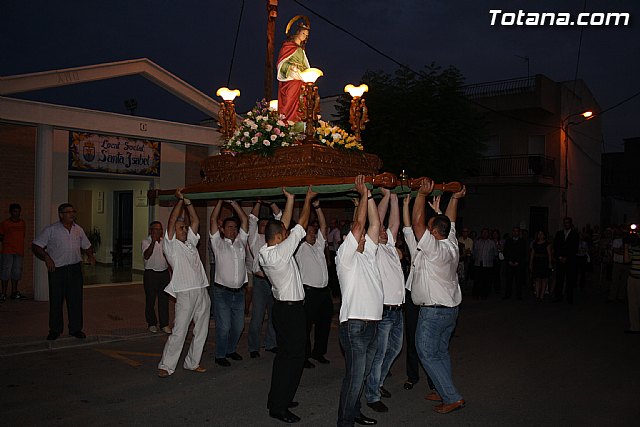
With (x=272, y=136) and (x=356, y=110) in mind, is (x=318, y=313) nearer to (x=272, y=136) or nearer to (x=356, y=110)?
(x=272, y=136)

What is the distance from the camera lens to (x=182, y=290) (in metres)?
7.01

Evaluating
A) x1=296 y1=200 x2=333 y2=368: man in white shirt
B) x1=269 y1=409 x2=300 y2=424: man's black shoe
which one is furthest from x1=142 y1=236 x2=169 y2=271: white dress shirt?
x1=269 y1=409 x2=300 y2=424: man's black shoe

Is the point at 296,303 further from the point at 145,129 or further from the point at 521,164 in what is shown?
the point at 521,164

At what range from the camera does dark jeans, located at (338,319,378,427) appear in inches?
203

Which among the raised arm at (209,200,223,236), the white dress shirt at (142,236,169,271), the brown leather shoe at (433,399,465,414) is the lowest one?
the brown leather shoe at (433,399,465,414)

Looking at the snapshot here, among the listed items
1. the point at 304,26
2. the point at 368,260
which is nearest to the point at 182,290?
the point at 368,260

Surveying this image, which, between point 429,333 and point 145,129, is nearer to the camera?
point 429,333

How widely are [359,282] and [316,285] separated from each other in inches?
96.3

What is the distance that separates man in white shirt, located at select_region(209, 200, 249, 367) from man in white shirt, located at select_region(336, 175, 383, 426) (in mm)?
2664

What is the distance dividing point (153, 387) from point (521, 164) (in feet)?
73.7

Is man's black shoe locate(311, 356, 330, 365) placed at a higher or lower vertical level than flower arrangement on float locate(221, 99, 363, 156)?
lower

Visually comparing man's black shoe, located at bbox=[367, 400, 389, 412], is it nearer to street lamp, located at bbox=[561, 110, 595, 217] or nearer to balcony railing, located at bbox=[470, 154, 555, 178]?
balcony railing, located at bbox=[470, 154, 555, 178]

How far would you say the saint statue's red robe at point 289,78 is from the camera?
23.4 ft

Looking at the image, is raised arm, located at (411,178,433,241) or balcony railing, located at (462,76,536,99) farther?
balcony railing, located at (462,76,536,99)
